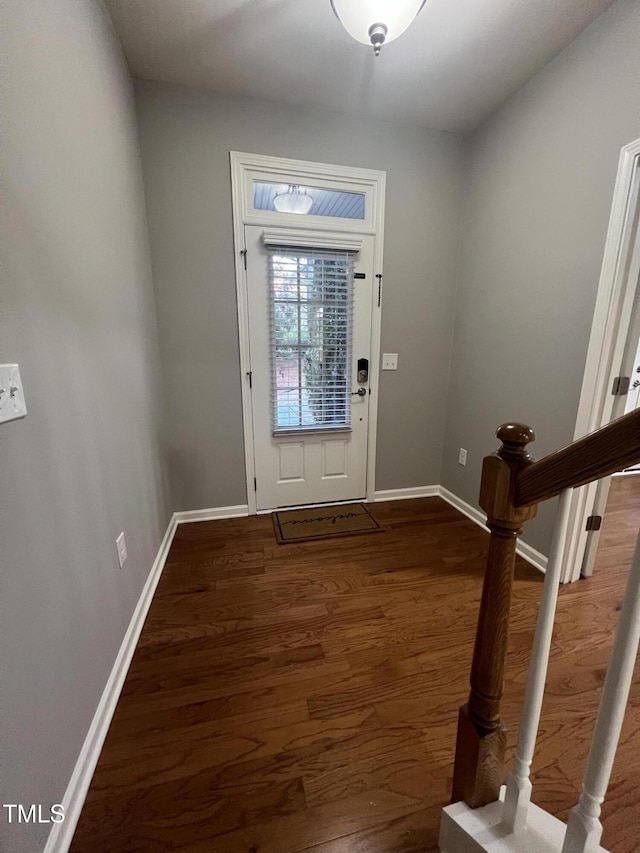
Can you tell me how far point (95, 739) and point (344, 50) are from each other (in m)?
3.13

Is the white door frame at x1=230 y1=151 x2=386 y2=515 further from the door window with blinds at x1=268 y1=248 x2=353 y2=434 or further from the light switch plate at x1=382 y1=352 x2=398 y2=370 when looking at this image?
the door window with blinds at x1=268 y1=248 x2=353 y2=434

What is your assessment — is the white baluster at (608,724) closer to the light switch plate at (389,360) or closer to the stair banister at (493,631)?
the stair banister at (493,631)

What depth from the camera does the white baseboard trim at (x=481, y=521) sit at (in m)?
2.06

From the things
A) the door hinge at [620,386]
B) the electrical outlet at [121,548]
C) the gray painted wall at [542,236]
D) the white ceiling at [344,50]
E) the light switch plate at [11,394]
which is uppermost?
the white ceiling at [344,50]

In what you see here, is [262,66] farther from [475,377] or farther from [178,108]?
[475,377]

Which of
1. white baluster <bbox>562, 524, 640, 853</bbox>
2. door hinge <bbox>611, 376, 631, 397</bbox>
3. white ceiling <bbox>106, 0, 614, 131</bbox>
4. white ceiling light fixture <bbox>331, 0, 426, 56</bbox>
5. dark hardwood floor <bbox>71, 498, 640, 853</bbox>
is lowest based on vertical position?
dark hardwood floor <bbox>71, 498, 640, 853</bbox>

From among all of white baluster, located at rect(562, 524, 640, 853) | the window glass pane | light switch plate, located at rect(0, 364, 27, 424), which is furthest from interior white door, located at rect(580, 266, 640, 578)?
light switch plate, located at rect(0, 364, 27, 424)

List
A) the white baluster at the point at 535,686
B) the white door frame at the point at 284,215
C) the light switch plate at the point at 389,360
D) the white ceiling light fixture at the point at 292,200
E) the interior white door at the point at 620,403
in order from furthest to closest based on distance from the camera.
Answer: the light switch plate at the point at 389,360, the white ceiling light fixture at the point at 292,200, the white door frame at the point at 284,215, the interior white door at the point at 620,403, the white baluster at the point at 535,686

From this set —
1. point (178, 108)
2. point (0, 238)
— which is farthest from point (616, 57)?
point (0, 238)

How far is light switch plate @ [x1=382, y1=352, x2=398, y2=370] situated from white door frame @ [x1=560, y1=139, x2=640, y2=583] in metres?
1.23

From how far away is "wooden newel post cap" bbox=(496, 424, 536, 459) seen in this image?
0.68 m

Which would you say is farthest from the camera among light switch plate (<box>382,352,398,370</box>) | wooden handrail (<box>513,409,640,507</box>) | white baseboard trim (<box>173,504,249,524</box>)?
light switch plate (<box>382,352,398,370</box>)

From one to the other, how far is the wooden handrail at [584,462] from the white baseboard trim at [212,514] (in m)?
2.27

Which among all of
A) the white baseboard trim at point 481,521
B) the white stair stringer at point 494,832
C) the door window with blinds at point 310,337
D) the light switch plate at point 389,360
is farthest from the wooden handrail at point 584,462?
the light switch plate at point 389,360
